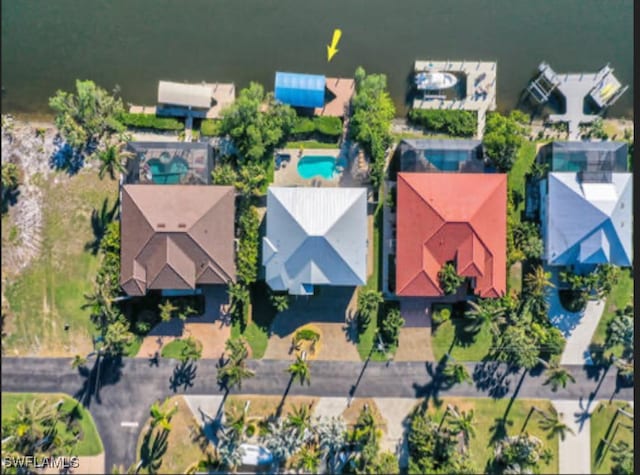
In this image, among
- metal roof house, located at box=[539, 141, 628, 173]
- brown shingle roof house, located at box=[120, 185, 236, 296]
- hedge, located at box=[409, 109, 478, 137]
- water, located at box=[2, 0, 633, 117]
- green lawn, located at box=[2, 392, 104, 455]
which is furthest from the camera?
water, located at box=[2, 0, 633, 117]

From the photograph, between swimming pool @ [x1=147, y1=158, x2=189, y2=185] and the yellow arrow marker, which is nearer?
swimming pool @ [x1=147, y1=158, x2=189, y2=185]

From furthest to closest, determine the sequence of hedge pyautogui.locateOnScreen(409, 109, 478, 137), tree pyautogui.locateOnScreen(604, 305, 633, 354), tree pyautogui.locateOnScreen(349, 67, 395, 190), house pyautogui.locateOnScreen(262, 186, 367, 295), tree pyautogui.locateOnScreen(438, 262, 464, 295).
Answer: hedge pyautogui.locateOnScreen(409, 109, 478, 137) < tree pyautogui.locateOnScreen(604, 305, 633, 354) < tree pyautogui.locateOnScreen(349, 67, 395, 190) < tree pyautogui.locateOnScreen(438, 262, 464, 295) < house pyautogui.locateOnScreen(262, 186, 367, 295)

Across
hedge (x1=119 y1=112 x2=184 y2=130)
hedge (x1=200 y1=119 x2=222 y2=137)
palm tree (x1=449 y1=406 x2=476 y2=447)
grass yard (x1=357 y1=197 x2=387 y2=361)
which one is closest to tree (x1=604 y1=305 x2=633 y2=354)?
palm tree (x1=449 y1=406 x2=476 y2=447)

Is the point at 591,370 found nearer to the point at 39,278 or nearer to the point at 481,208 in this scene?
the point at 481,208

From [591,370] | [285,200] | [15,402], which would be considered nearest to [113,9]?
[285,200]

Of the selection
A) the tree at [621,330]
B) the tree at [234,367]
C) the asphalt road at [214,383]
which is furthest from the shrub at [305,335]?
the tree at [621,330]

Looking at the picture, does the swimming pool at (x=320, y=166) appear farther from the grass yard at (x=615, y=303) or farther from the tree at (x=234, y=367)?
the grass yard at (x=615, y=303)

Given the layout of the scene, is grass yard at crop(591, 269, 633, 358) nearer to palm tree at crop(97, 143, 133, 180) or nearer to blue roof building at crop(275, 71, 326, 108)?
blue roof building at crop(275, 71, 326, 108)

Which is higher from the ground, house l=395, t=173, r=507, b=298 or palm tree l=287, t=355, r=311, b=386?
house l=395, t=173, r=507, b=298

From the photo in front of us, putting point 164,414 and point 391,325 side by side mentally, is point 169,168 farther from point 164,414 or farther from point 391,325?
point 391,325
